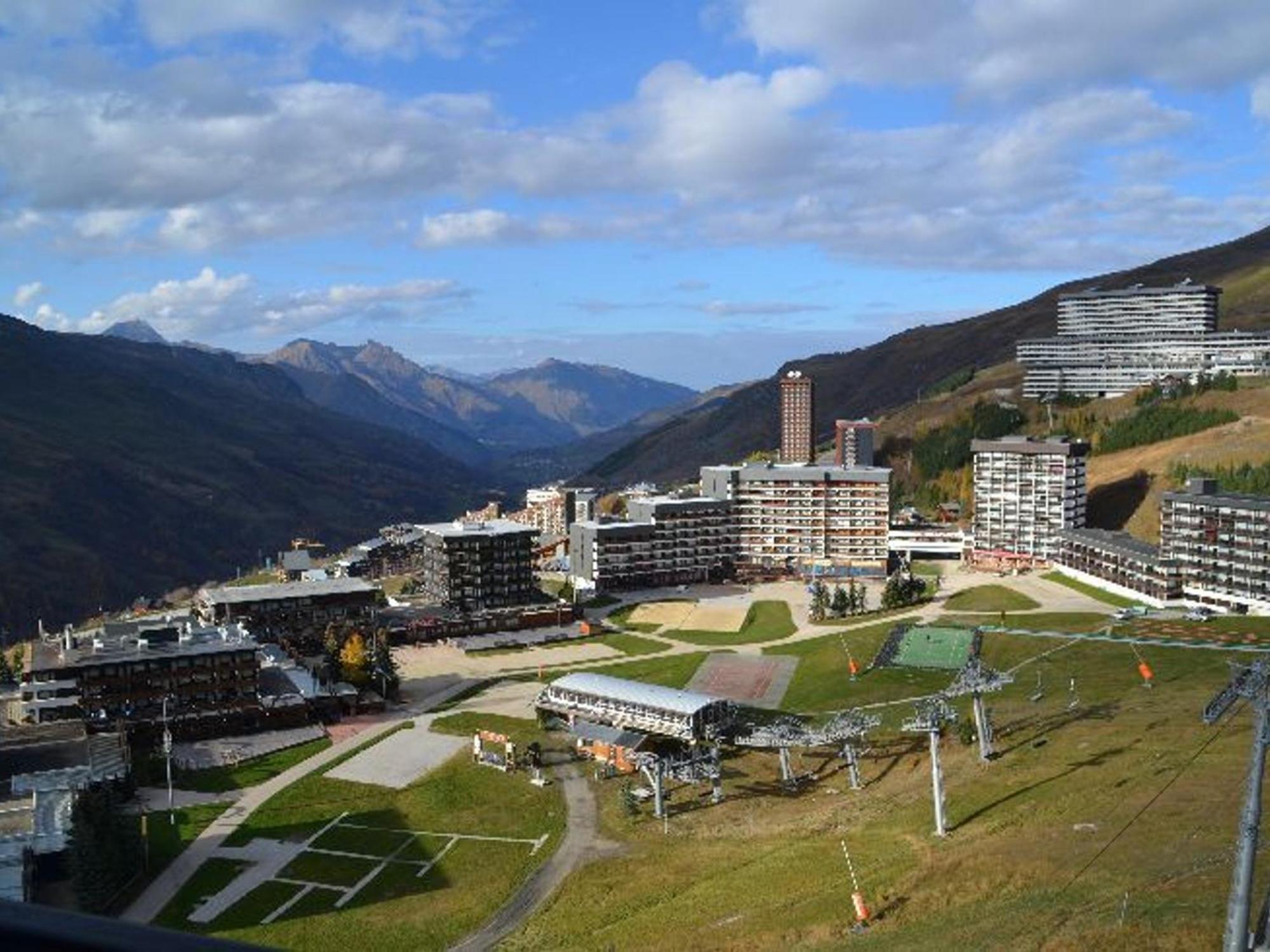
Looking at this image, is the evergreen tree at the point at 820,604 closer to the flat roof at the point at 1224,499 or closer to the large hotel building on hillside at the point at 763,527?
the large hotel building on hillside at the point at 763,527

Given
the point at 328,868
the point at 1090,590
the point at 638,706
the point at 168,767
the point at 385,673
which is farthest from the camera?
the point at 1090,590

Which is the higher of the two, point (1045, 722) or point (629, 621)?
point (1045, 722)

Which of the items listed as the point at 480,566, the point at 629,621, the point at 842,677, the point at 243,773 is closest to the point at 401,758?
the point at 243,773

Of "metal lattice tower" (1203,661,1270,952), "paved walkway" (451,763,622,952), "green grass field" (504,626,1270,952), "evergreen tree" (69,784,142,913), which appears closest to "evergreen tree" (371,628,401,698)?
"paved walkway" (451,763,622,952)

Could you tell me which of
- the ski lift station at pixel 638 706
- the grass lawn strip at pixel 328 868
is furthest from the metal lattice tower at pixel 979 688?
the grass lawn strip at pixel 328 868

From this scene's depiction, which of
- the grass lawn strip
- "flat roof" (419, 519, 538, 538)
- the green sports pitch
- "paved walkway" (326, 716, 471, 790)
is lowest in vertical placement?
the grass lawn strip

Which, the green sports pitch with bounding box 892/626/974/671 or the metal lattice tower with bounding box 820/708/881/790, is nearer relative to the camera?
the metal lattice tower with bounding box 820/708/881/790

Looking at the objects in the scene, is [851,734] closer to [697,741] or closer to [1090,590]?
[697,741]

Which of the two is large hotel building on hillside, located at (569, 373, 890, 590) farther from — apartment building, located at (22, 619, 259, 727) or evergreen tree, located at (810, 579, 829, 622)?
apartment building, located at (22, 619, 259, 727)
